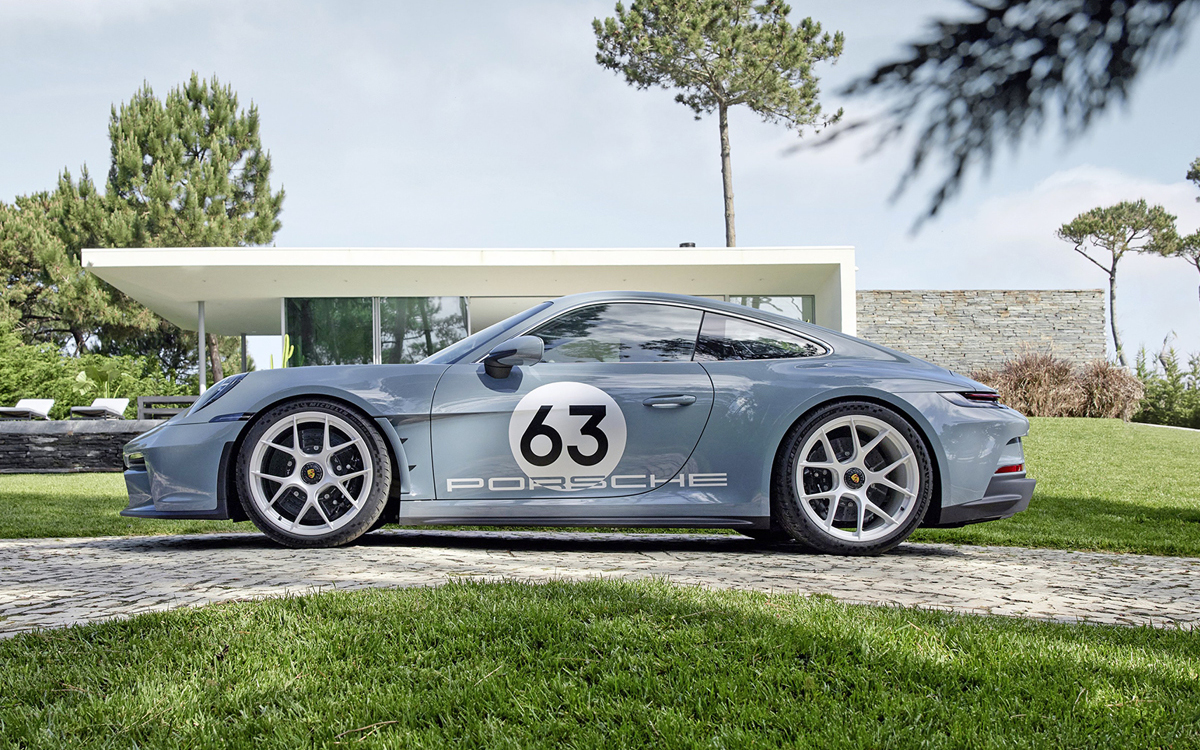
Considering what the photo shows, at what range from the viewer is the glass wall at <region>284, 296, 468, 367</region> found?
65.3ft

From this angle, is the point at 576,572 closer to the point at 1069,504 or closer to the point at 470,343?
the point at 470,343

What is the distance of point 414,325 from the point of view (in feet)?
65.9

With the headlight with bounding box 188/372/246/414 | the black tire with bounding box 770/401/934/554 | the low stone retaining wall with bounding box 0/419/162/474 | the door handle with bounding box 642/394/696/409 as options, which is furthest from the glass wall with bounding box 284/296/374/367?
the black tire with bounding box 770/401/934/554

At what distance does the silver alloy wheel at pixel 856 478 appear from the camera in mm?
4297

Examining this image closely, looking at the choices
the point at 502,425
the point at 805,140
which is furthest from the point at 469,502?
the point at 805,140

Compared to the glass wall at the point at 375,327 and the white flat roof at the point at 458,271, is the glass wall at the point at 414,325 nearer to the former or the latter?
the glass wall at the point at 375,327

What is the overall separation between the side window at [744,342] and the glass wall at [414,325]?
15798mm

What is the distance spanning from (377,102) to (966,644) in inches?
865

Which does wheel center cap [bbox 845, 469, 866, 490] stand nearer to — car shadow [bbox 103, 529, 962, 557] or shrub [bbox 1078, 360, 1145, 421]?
car shadow [bbox 103, 529, 962, 557]

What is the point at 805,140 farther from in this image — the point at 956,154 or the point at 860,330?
the point at 860,330

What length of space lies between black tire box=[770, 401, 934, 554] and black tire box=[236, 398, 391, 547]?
198 cm

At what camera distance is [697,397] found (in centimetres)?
428

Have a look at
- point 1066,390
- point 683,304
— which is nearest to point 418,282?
point 1066,390

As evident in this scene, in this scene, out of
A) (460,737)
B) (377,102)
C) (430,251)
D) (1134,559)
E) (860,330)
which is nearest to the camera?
(460,737)
